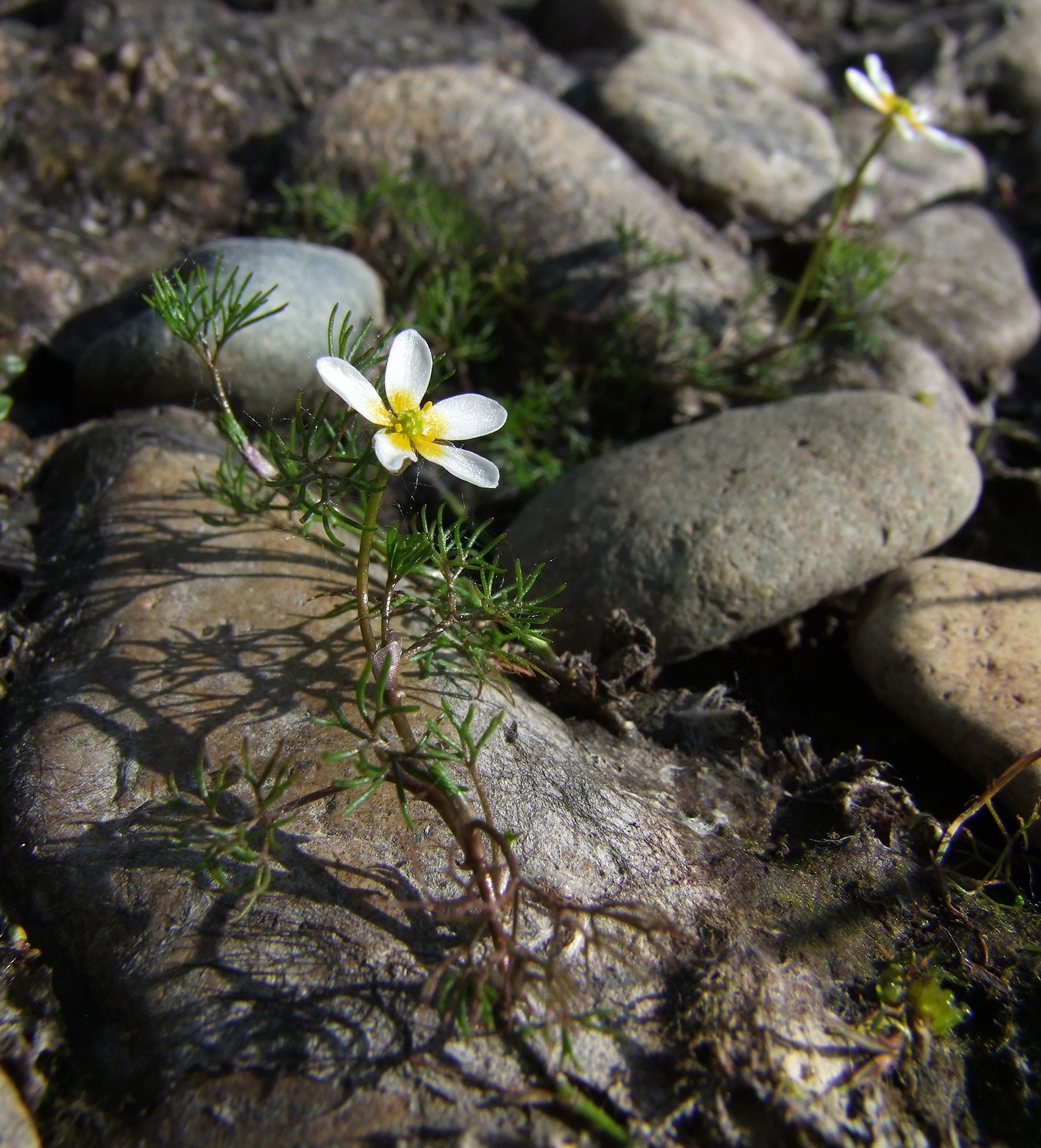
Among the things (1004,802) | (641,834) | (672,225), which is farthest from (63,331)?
(1004,802)

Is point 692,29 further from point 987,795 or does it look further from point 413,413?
point 987,795

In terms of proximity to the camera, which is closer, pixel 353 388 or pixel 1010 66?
pixel 353 388

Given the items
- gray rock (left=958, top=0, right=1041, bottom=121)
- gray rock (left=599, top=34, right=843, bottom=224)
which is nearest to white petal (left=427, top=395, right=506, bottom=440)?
gray rock (left=599, top=34, right=843, bottom=224)

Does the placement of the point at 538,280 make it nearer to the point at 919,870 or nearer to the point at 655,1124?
the point at 919,870

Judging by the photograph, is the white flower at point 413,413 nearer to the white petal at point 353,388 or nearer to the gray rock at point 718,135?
the white petal at point 353,388

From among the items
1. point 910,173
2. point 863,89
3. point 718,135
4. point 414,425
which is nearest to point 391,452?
point 414,425
